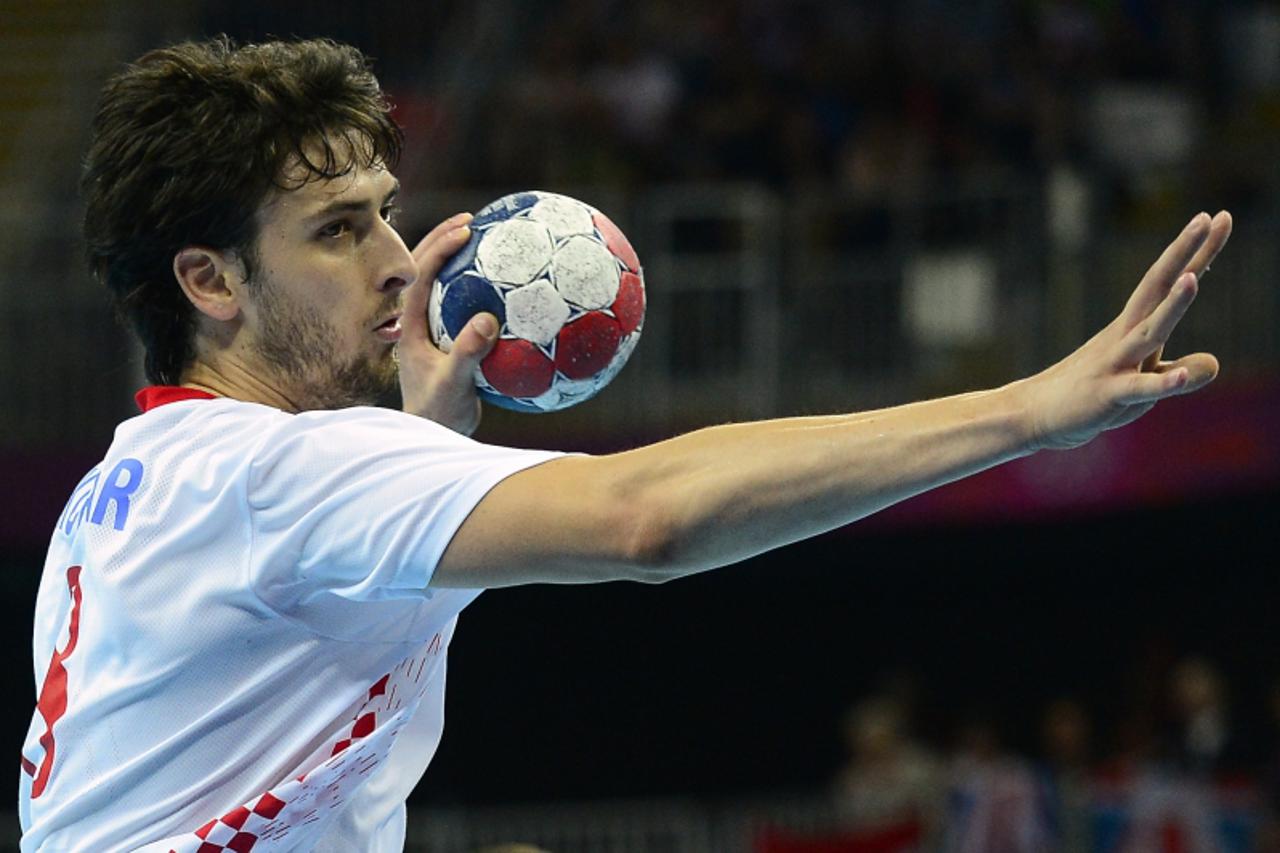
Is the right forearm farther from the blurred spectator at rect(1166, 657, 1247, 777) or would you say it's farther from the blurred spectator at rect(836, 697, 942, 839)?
the blurred spectator at rect(836, 697, 942, 839)

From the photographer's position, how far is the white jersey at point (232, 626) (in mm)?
3354

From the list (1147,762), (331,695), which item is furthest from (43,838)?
(1147,762)

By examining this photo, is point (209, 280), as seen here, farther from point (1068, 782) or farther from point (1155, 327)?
point (1068, 782)

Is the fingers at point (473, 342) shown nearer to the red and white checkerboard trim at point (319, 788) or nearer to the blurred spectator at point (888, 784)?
the red and white checkerboard trim at point (319, 788)

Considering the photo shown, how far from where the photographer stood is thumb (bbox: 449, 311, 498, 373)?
13.9 feet

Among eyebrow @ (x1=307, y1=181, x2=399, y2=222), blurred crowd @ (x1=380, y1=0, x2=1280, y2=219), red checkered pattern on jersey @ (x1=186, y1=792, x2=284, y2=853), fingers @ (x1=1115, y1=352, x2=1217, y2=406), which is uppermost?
blurred crowd @ (x1=380, y1=0, x2=1280, y2=219)

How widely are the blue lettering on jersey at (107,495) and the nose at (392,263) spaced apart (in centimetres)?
63

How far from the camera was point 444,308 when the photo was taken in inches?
170

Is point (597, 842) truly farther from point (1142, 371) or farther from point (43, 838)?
point (1142, 371)

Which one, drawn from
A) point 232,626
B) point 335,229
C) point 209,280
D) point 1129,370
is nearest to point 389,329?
point 335,229

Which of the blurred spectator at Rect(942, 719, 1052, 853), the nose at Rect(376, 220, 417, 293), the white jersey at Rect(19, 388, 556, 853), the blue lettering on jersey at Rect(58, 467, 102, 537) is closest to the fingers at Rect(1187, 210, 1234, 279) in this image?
the white jersey at Rect(19, 388, 556, 853)

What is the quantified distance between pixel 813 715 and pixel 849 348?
4.89 meters

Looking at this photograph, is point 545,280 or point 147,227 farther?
point 545,280

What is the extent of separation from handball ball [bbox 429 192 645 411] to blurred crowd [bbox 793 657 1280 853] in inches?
308
